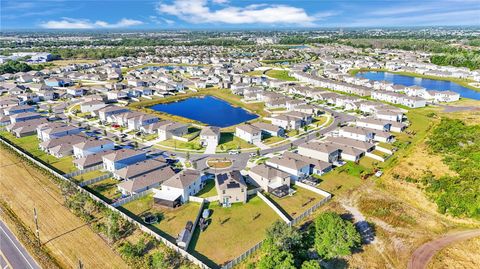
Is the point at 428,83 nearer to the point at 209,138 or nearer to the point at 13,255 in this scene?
the point at 209,138

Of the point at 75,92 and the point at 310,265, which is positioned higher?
the point at 75,92

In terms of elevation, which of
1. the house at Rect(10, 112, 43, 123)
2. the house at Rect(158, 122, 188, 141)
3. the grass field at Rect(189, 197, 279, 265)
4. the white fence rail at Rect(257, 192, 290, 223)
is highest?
the house at Rect(10, 112, 43, 123)

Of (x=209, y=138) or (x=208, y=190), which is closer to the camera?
(x=208, y=190)

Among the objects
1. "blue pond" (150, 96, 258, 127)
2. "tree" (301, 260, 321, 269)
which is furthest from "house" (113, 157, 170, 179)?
"blue pond" (150, 96, 258, 127)

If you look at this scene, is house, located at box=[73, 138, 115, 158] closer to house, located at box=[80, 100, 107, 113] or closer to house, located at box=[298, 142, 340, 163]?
house, located at box=[80, 100, 107, 113]

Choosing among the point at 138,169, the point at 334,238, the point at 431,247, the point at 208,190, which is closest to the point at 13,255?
the point at 138,169

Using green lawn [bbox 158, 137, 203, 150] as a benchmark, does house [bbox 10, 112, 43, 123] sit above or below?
above
